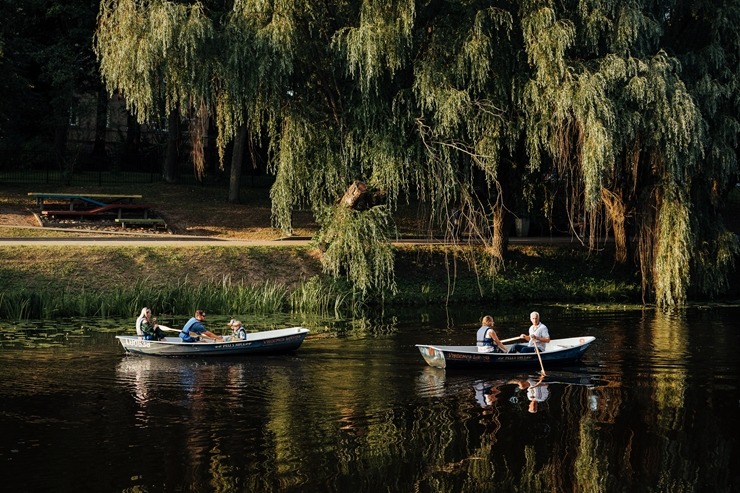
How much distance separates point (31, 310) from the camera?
30.1 m

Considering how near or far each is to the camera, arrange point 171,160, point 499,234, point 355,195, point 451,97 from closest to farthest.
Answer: point 451,97 < point 355,195 < point 499,234 < point 171,160

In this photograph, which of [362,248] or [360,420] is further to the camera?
[362,248]

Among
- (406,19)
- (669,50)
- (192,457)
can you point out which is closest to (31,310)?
(406,19)

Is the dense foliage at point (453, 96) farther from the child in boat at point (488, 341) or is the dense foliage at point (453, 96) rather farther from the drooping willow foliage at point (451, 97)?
the child in boat at point (488, 341)

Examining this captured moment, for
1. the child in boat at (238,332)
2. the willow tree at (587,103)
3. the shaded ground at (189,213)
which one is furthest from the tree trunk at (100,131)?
the child in boat at (238,332)

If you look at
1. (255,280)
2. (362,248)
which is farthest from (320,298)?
(255,280)

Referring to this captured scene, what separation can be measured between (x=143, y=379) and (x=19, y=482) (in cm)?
744

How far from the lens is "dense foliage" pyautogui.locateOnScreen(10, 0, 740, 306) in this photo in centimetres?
3117

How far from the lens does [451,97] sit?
31.5 m

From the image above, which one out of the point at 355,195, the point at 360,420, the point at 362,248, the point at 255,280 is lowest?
the point at 360,420

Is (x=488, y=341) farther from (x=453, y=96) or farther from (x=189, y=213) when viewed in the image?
(x=189, y=213)

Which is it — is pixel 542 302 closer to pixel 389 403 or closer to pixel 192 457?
pixel 389 403

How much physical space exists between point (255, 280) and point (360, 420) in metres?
16.7

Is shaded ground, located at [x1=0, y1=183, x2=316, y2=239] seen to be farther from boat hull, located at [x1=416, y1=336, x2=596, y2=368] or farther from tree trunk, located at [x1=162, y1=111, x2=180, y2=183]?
boat hull, located at [x1=416, y1=336, x2=596, y2=368]
